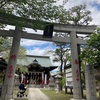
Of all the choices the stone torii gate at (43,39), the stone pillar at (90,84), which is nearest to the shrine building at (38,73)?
the stone torii gate at (43,39)

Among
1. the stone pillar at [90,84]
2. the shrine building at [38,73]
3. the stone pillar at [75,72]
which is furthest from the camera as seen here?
the shrine building at [38,73]

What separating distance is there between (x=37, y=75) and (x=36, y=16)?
24.3 meters

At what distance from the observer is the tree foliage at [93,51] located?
8672 millimetres

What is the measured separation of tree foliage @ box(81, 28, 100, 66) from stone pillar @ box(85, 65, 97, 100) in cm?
82

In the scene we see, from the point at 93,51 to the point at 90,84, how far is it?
7.03 ft

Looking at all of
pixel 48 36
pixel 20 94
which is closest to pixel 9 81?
pixel 20 94

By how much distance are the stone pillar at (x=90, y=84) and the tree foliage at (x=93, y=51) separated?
0.82 m

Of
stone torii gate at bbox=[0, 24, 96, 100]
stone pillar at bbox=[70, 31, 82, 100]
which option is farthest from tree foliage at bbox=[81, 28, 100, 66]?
stone torii gate at bbox=[0, 24, 96, 100]

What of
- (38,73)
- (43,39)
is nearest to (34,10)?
(43,39)

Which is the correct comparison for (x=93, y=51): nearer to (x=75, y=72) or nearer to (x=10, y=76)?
(x=75, y=72)

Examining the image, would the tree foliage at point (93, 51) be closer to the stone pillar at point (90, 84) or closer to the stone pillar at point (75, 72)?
the stone pillar at point (90, 84)

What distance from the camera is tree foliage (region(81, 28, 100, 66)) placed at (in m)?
8.67

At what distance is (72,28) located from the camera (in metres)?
11.1

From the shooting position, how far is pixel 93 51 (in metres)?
8.91
